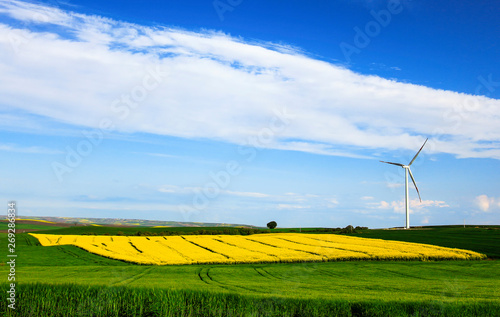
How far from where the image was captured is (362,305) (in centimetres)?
1374

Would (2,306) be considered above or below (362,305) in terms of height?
below

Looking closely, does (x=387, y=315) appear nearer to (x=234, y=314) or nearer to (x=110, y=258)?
(x=234, y=314)

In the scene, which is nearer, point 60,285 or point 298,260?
point 60,285

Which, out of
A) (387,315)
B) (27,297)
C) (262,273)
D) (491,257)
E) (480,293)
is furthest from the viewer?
(491,257)

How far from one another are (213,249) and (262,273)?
18.4 metres

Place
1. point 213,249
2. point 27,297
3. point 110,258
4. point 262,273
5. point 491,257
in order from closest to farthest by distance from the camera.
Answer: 1. point 27,297
2. point 262,273
3. point 110,258
4. point 491,257
5. point 213,249

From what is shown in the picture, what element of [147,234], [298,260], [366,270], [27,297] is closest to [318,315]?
[27,297]

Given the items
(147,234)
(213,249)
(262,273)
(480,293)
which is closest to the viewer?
(480,293)

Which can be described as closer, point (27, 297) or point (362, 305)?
point (362, 305)

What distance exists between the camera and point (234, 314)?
13.6 metres

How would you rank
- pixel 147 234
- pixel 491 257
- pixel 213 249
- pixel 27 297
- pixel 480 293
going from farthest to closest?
pixel 147 234 < pixel 213 249 < pixel 491 257 < pixel 480 293 < pixel 27 297

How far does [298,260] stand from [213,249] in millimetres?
12945

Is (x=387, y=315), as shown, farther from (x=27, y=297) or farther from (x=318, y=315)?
(x=27, y=297)

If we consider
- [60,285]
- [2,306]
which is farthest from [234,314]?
[2,306]
